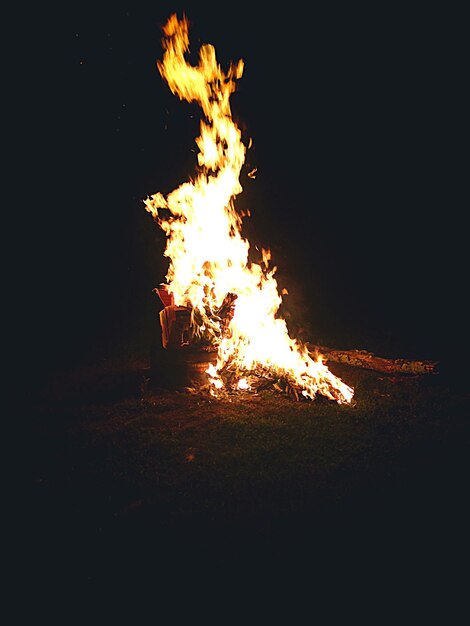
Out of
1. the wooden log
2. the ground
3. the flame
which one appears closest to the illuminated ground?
the ground

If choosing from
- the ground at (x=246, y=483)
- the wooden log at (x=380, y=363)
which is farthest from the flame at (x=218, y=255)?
the wooden log at (x=380, y=363)

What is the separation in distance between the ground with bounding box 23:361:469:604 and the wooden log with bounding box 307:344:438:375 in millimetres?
754

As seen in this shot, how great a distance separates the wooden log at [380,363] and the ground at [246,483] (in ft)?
2.48

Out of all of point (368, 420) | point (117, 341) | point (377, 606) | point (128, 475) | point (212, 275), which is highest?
point (212, 275)

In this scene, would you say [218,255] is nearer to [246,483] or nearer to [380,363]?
[380,363]

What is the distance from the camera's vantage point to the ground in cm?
439

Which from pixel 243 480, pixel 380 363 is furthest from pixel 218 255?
pixel 243 480

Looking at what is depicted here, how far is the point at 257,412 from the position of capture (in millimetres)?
7719

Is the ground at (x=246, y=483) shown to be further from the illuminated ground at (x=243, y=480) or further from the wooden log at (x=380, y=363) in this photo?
the wooden log at (x=380, y=363)

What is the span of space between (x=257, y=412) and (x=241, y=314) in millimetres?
2190

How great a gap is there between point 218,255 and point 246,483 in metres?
5.20

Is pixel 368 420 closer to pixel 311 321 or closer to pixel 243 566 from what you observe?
pixel 243 566

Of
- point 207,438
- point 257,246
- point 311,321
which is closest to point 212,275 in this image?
point 207,438

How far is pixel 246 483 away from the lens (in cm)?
551
